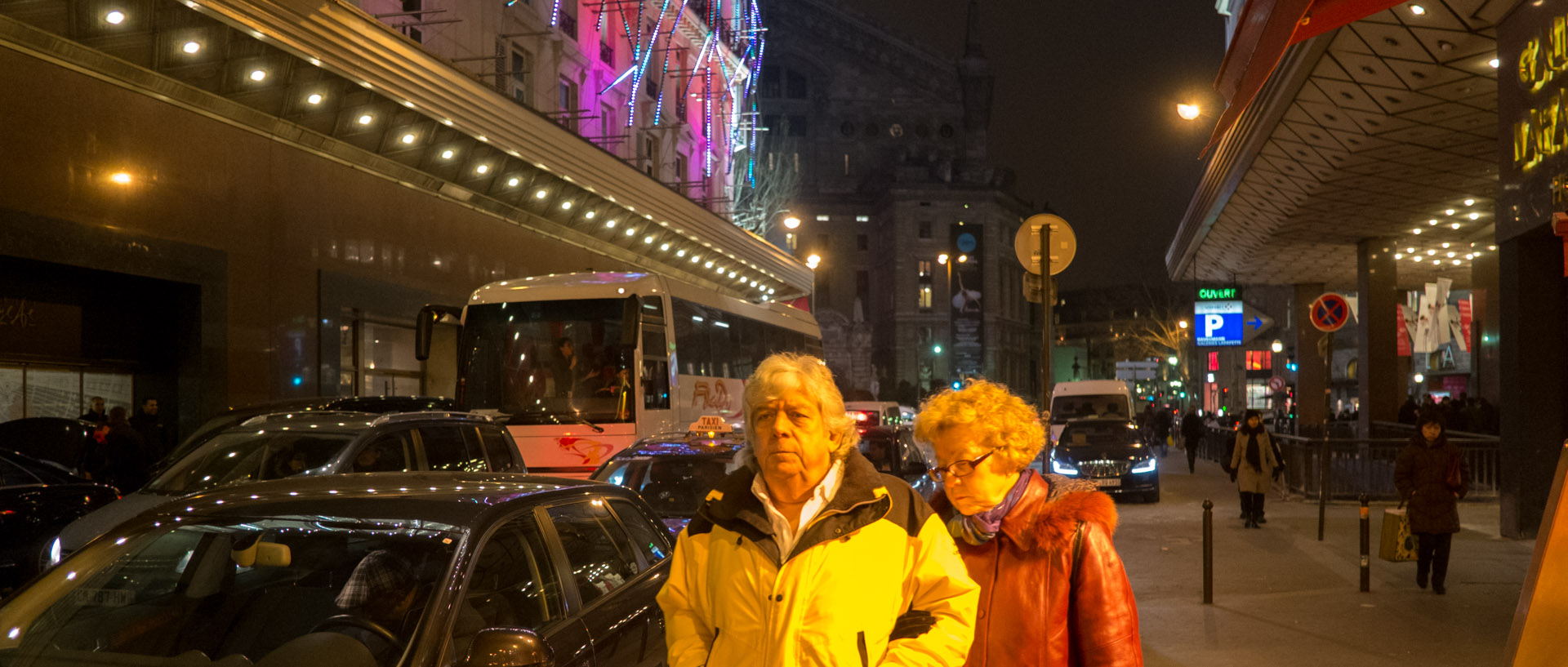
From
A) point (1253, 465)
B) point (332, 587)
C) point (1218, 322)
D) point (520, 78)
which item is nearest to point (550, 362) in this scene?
point (1253, 465)

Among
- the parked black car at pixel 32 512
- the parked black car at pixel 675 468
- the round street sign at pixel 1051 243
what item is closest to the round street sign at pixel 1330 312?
the round street sign at pixel 1051 243

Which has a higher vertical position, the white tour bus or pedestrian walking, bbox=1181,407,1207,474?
the white tour bus

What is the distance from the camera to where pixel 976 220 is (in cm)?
9662

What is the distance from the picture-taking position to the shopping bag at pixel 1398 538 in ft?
36.8

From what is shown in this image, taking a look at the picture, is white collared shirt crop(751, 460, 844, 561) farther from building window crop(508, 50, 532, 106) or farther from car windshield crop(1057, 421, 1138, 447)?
building window crop(508, 50, 532, 106)

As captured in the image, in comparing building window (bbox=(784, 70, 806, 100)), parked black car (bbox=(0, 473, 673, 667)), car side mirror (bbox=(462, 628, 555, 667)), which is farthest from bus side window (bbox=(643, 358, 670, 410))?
building window (bbox=(784, 70, 806, 100))

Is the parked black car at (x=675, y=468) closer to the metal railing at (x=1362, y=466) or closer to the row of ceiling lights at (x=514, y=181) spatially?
the row of ceiling lights at (x=514, y=181)

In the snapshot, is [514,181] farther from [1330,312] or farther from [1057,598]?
[1057,598]

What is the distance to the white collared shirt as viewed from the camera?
10.0ft

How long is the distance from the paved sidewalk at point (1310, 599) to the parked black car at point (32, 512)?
8.42 m

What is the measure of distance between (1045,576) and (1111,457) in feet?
63.9

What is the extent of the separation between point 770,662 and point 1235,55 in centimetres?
878

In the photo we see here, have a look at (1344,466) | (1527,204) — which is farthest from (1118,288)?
(1527,204)

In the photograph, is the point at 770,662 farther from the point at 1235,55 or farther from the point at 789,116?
the point at 789,116
